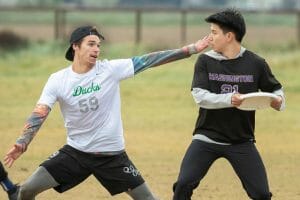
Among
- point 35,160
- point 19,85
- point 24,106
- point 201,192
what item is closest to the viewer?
point 201,192

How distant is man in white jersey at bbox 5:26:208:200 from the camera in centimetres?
788

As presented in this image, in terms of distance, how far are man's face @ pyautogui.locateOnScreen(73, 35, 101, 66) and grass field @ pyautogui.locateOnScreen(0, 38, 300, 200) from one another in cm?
286

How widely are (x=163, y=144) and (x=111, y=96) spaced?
737 centimetres

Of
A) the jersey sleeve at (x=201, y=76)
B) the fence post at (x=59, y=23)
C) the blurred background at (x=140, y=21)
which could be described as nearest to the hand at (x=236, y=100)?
the jersey sleeve at (x=201, y=76)

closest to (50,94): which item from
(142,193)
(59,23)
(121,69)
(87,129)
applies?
(87,129)

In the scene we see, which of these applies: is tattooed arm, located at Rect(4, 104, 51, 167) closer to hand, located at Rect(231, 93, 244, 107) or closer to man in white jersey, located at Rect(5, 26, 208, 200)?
man in white jersey, located at Rect(5, 26, 208, 200)

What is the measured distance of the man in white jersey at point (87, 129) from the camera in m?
7.88

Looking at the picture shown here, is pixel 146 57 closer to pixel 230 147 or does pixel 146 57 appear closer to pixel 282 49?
pixel 230 147

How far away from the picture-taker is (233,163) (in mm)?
7938

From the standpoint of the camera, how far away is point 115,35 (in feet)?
125

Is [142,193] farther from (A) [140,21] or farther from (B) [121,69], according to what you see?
(A) [140,21]

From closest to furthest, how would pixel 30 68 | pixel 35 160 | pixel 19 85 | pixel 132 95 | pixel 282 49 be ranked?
pixel 35 160
pixel 132 95
pixel 19 85
pixel 30 68
pixel 282 49

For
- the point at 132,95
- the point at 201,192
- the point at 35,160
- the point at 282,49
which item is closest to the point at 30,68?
the point at 132,95

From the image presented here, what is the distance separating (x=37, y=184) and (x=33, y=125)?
493mm
